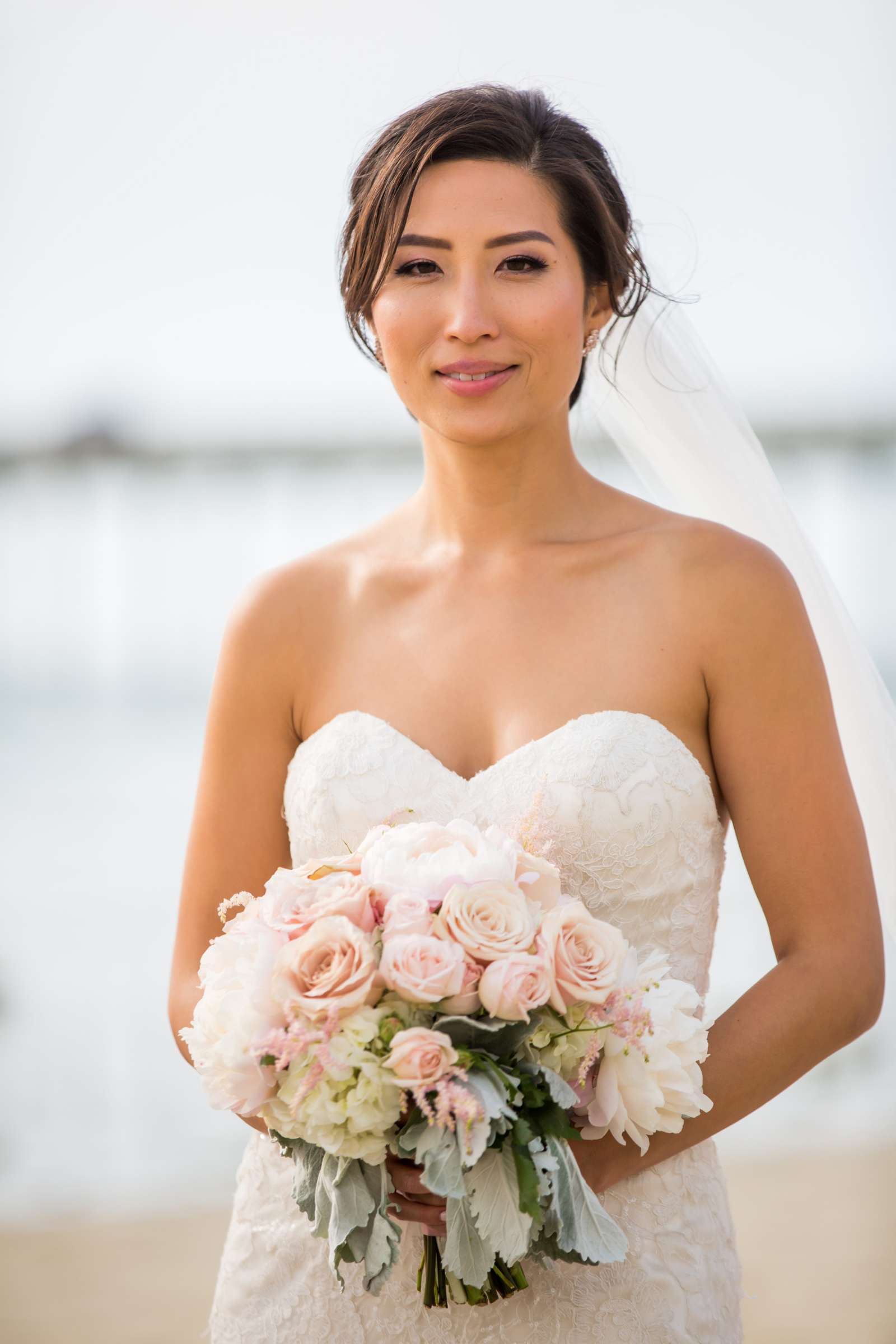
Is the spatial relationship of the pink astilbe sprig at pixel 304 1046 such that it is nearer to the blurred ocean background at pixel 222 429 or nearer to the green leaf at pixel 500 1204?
the green leaf at pixel 500 1204

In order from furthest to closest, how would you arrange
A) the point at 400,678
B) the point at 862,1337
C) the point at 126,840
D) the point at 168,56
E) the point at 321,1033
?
the point at 168,56, the point at 126,840, the point at 862,1337, the point at 400,678, the point at 321,1033

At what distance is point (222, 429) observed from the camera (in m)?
13.4

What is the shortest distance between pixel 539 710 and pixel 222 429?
11883 millimetres

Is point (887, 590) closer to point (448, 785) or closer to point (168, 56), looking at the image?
point (448, 785)

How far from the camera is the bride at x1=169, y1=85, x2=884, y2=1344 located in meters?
1.90

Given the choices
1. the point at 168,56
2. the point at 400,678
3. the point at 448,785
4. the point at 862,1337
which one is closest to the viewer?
the point at 448,785

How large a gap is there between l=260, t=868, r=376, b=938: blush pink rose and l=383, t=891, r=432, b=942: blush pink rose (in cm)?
4

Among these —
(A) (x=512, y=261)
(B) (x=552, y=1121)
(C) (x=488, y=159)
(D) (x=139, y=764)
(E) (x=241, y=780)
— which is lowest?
(B) (x=552, y=1121)

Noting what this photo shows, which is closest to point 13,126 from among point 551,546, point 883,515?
point 883,515

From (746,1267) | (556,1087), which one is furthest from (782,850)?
(746,1267)

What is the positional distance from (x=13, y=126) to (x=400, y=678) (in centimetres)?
689

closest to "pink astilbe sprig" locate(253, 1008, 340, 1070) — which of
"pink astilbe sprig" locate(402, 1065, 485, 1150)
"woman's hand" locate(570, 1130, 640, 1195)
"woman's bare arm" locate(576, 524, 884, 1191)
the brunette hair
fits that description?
"pink astilbe sprig" locate(402, 1065, 485, 1150)

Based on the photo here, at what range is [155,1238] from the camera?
16.4 feet

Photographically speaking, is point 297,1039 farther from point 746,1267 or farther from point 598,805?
point 746,1267
